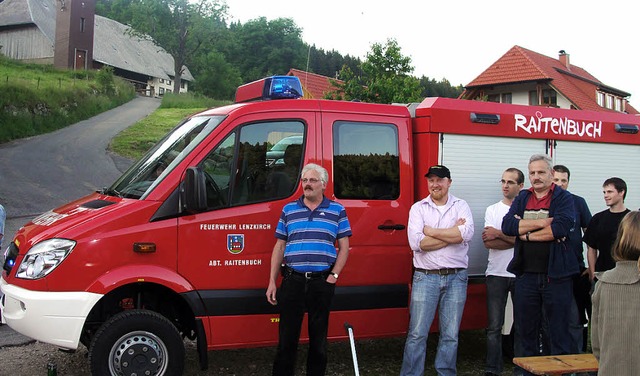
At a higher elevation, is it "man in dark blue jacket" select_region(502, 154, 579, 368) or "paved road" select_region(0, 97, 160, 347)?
"paved road" select_region(0, 97, 160, 347)

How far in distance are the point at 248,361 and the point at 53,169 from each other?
14722 millimetres

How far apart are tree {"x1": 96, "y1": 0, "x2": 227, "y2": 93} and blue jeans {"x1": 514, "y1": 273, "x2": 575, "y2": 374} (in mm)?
53059

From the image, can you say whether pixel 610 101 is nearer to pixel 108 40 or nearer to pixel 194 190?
pixel 194 190

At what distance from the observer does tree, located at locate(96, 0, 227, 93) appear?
2179 inches

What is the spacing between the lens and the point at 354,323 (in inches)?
201

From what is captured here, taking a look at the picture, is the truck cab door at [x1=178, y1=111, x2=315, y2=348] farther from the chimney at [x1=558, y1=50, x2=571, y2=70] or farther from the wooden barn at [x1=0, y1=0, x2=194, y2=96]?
the wooden barn at [x1=0, y1=0, x2=194, y2=96]

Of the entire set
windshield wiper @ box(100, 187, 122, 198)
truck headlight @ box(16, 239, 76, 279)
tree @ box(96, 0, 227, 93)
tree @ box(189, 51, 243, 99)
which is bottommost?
truck headlight @ box(16, 239, 76, 279)

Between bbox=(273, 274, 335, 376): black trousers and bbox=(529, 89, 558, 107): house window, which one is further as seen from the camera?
bbox=(529, 89, 558, 107): house window

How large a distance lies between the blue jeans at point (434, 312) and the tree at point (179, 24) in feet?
173

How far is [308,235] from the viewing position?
449 cm

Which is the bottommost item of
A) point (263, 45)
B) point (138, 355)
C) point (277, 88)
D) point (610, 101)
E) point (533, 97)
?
point (138, 355)

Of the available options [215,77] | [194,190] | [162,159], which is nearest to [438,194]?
[194,190]

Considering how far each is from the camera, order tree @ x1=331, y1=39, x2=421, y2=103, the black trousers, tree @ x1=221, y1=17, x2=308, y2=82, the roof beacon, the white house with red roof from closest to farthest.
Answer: the black trousers, the roof beacon, tree @ x1=331, y1=39, x2=421, y2=103, the white house with red roof, tree @ x1=221, y1=17, x2=308, y2=82

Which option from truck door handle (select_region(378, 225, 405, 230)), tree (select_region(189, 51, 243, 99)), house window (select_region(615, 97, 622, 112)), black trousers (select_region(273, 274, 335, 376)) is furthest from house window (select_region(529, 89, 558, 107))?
black trousers (select_region(273, 274, 335, 376))
